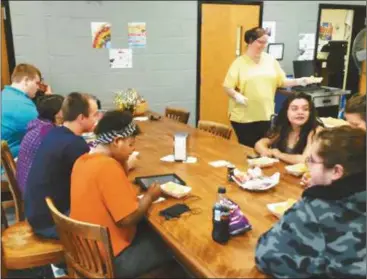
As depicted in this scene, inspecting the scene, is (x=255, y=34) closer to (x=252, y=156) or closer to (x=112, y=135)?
(x=252, y=156)

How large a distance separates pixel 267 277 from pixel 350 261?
11.3 inches

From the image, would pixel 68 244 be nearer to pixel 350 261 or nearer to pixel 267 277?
pixel 267 277

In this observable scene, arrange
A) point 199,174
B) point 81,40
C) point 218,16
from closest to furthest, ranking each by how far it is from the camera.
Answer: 1. point 199,174
2. point 81,40
3. point 218,16

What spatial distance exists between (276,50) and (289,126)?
10.4ft

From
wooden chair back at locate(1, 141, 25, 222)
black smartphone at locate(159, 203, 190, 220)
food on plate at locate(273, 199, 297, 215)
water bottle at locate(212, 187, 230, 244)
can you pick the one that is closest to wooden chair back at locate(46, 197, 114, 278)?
black smartphone at locate(159, 203, 190, 220)

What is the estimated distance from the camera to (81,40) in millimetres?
4559

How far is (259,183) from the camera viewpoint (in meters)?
2.20

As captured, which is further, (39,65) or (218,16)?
(218,16)

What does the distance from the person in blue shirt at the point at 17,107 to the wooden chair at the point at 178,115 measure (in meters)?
1.41

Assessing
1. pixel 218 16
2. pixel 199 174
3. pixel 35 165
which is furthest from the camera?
pixel 218 16

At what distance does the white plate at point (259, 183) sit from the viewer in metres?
2.17

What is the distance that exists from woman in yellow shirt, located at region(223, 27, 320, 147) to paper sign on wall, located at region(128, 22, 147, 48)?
1.50 metres

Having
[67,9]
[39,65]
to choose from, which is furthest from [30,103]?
[67,9]

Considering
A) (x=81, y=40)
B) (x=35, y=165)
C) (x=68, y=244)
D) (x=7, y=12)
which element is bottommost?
(x=68, y=244)
